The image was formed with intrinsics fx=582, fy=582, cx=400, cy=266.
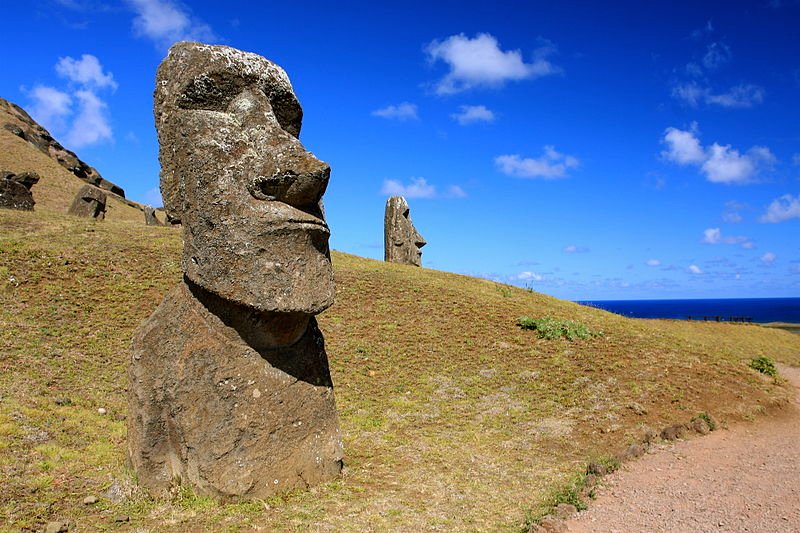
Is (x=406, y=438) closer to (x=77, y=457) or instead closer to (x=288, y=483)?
(x=288, y=483)

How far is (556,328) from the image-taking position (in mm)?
14281

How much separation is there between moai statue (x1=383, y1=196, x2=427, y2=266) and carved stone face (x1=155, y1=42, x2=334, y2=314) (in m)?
20.0

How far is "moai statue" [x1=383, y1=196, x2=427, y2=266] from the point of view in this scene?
85.0 ft

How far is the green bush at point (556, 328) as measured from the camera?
46.2 feet

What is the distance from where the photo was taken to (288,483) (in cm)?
594

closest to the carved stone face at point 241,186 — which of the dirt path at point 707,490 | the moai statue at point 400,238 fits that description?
the dirt path at point 707,490

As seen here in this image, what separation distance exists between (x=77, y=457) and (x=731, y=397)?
10840 millimetres

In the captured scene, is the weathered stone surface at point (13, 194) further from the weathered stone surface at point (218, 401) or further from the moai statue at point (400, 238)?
the weathered stone surface at point (218, 401)

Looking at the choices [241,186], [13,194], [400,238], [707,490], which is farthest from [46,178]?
[707,490]

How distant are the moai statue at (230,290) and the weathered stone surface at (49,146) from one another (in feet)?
154

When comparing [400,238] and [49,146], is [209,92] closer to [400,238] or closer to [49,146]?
[400,238]

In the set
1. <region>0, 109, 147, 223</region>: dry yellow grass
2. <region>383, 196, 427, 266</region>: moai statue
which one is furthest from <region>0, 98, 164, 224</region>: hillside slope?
<region>383, 196, 427, 266</region>: moai statue

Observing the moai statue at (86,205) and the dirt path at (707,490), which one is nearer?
the dirt path at (707,490)

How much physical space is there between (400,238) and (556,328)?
1250cm
